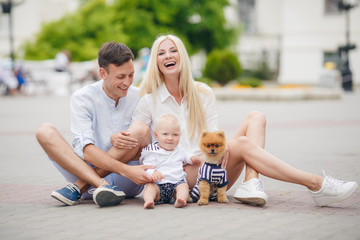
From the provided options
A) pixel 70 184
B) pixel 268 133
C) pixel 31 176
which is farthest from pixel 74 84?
pixel 70 184

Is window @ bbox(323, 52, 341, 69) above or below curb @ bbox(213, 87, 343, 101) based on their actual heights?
above

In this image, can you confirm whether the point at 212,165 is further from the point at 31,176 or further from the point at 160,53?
the point at 31,176

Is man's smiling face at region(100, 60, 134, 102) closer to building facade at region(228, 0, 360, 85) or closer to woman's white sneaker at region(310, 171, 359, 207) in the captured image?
woman's white sneaker at region(310, 171, 359, 207)

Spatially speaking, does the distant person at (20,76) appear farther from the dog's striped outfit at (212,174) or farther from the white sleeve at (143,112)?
the dog's striped outfit at (212,174)

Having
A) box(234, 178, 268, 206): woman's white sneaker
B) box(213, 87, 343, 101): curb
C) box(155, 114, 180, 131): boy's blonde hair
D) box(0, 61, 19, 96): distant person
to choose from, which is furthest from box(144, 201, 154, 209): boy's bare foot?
box(0, 61, 19, 96): distant person

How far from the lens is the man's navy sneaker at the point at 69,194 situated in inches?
194

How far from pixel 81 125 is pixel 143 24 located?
114 feet

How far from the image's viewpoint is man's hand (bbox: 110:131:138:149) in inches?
193

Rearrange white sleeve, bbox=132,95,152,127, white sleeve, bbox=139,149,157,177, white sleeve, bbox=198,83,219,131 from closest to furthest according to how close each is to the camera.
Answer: white sleeve, bbox=139,149,157,177 → white sleeve, bbox=132,95,152,127 → white sleeve, bbox=198,83,219,131

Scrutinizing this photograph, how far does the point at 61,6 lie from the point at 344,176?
37653 millimetres

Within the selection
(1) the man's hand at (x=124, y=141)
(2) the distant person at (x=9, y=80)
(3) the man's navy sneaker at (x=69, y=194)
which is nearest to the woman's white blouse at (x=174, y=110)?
(1) the man's hand at (x=124, y=141)

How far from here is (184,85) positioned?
5.38 metres

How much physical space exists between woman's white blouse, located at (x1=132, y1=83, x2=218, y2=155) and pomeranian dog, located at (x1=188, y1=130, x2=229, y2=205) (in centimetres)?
42

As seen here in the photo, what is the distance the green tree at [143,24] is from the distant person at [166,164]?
29251mm
